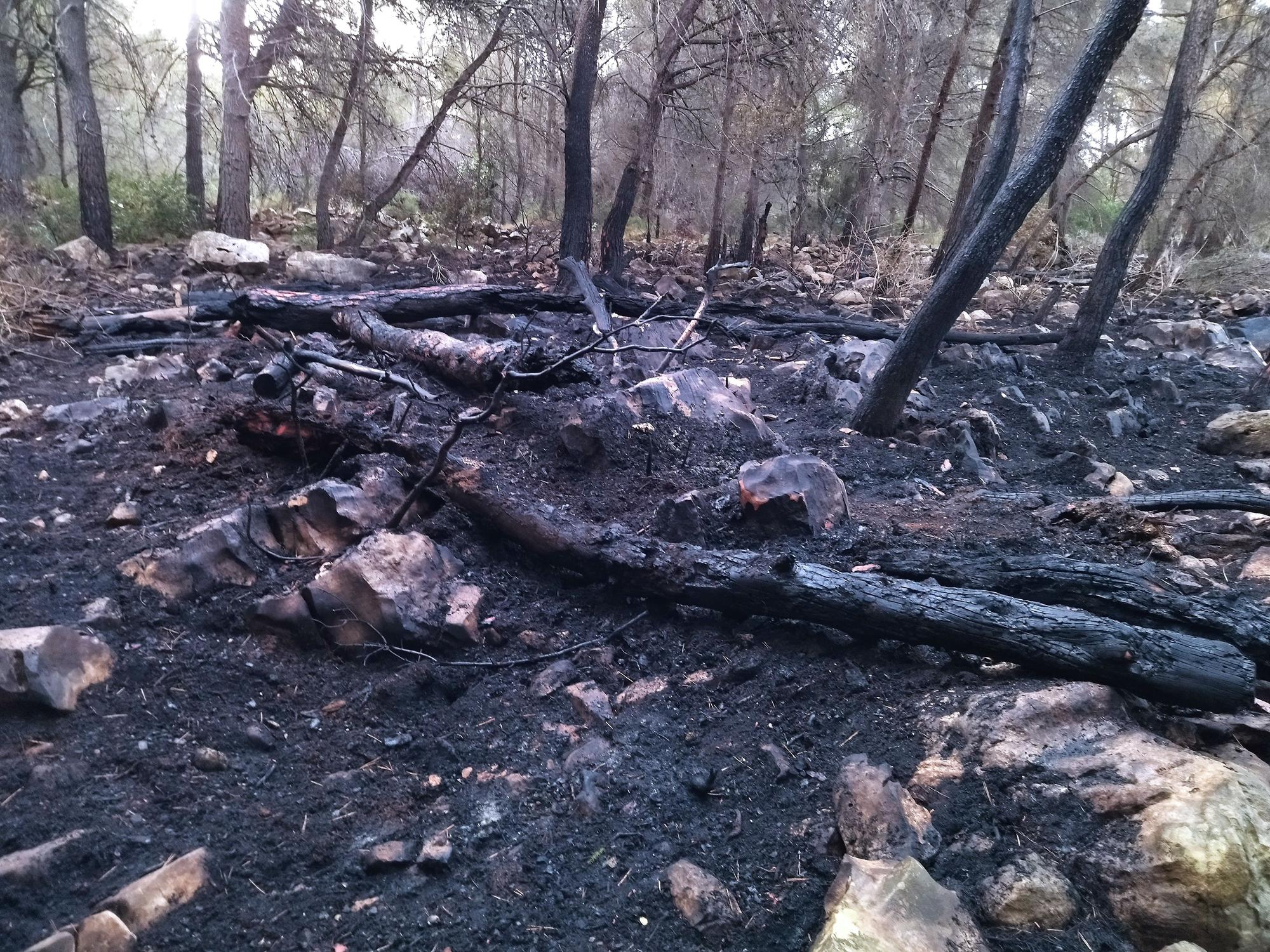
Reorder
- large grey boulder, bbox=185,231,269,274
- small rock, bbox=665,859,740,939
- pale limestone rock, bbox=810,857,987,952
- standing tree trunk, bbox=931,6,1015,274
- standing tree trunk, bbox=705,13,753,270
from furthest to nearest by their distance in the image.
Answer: standing tree trunk, bbox=931,6,1015,274
standing tree trunk, bbox=705,13,753,270
large grey boulder, bbox=185,231,269,274
small rock, bbox=665,859,740,939
pale limestone rock, bbox=810,857,987,952

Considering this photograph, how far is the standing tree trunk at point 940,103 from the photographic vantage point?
38.8 ft

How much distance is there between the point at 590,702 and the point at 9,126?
1166 cm

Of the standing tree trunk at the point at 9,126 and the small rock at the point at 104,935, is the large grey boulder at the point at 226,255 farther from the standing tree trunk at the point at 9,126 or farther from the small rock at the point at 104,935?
the small rock at the point at 104,935

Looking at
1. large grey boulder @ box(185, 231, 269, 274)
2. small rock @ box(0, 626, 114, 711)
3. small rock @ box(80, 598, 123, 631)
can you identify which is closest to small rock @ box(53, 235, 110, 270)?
large grey boulder @ box(185, 231, 269, 274)

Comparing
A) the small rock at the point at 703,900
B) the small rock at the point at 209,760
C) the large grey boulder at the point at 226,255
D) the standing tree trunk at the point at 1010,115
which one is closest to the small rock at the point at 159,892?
the small rock at the point at 209,760

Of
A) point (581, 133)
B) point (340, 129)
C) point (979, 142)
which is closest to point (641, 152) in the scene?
point (581, 133)

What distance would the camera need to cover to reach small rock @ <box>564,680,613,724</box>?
295 centimetres

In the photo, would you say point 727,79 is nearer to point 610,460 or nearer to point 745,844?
point 610,460

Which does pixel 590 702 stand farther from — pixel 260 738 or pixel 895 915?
pixel 895 915

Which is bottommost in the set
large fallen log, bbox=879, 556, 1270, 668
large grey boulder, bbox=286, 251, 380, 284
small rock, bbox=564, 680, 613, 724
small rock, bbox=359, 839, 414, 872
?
small rock, bbox=359, 839, 414, 872

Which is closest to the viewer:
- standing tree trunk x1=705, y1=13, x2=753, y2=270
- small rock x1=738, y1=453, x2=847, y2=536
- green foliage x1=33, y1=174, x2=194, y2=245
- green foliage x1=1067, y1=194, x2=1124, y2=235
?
small rock x1=738, y1=453, x2=847, y2=536

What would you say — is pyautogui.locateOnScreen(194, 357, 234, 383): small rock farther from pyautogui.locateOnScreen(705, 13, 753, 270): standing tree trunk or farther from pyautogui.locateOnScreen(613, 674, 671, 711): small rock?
pyautogui.locateOnScreen(705, 13, 753, 270): standing tree trunk

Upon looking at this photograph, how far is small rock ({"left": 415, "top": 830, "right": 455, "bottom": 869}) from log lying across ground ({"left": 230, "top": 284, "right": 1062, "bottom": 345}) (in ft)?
14.4

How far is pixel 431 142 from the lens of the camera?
11938 millimetres
